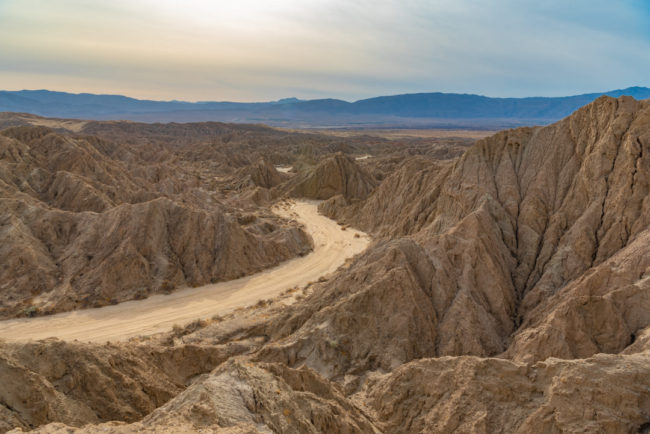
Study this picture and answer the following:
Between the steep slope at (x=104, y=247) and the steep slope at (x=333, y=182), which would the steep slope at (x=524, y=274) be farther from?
the steep slope at (x=333, y=182)

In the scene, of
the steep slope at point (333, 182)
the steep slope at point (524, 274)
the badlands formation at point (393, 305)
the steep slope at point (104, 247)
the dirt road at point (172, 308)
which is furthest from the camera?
the steep slope at point (333, 182)

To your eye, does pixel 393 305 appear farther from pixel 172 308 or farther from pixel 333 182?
pixel 333 182

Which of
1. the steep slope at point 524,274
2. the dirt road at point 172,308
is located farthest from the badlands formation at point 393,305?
the dirt road at point 172,308

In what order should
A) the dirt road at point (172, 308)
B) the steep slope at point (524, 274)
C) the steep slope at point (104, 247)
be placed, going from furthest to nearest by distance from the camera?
the steep slope at point (104, 247) → the dirt road at point (172, 308) → the steep slope at point (524, 274)

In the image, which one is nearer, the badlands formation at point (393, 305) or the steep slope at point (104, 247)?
the badlands formation at point (393, 305)

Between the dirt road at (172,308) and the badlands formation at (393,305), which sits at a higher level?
the badlands formation at (393,305)

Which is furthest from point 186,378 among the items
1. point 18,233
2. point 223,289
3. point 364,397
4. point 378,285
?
point 18,233

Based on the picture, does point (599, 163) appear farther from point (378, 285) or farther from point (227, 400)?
point (227, 400)

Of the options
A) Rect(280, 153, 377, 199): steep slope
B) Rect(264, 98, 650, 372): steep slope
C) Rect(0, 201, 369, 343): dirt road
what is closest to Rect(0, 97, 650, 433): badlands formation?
Rect(264, 98, 650, 372): steep slope
